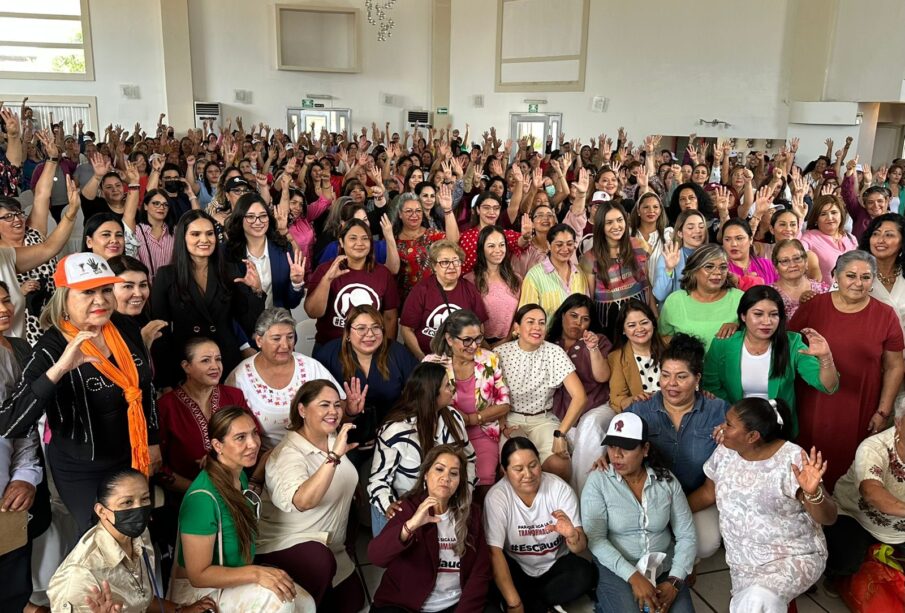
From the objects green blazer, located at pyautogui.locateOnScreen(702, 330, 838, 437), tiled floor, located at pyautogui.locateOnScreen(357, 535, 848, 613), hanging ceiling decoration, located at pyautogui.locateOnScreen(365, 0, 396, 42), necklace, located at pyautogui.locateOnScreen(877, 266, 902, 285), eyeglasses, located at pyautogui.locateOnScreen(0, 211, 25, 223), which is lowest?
tiled floor, located at pyautogui.locateOnScreen(357, 535, 848, 613)

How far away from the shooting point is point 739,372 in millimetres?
3355

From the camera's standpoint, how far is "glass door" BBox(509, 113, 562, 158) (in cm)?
1578

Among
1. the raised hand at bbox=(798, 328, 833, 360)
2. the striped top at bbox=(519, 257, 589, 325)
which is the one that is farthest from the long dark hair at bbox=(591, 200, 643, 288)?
the raised hand at bbox=(798, 328, 833, 360)

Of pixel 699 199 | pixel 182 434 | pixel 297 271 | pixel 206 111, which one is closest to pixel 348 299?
pixel 297 271

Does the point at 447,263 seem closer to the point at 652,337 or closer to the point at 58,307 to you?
the point at 652,337

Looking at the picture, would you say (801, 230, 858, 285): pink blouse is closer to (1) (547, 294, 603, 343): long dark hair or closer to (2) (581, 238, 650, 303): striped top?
(2) (581, 238, 650, 303): striped top

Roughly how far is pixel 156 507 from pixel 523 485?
161 centimetres

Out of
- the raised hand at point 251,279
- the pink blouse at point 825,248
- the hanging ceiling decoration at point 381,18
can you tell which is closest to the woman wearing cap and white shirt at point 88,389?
the raised hand at point 251,279

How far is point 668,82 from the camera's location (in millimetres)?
13328

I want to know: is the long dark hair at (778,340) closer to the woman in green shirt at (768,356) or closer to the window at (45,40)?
the woman in green shirt at (768,356)

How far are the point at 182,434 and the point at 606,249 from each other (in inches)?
102

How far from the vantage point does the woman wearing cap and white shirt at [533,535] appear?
2969 millimetres

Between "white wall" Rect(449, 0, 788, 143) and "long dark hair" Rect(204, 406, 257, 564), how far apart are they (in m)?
11.8

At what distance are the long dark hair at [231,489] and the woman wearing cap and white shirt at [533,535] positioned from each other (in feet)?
3.24
